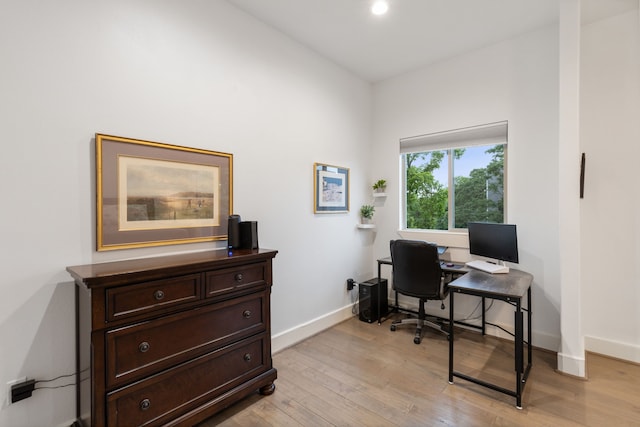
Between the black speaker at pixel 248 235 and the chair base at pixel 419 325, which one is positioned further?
the chair base at pixel 419 325

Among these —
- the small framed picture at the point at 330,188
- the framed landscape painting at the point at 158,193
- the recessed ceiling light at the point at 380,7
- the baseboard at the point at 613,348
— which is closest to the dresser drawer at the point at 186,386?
the framed landscape painting at the point at 158,193

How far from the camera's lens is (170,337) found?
1.71m

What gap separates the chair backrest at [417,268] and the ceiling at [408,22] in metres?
2.10

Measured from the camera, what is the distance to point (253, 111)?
271 cm

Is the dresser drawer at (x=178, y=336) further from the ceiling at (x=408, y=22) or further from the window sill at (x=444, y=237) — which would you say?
the ceiling at (x=408, y=22)

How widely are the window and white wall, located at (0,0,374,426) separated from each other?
1448 millimetres

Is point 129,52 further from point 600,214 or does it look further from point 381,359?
point 600,214

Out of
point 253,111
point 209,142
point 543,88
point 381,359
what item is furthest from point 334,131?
point 381,359

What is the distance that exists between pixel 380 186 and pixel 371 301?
1.51 metres

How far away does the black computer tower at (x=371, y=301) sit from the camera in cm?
357

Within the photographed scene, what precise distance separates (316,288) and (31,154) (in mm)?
2564

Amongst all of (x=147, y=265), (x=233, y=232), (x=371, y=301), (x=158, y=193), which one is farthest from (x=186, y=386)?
(x=371, y=301)

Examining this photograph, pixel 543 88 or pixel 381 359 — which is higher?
pixel 543 88

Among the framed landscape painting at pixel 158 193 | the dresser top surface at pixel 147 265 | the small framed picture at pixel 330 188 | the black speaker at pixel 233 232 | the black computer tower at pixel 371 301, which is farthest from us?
the black computer tower at pixel 371 301
